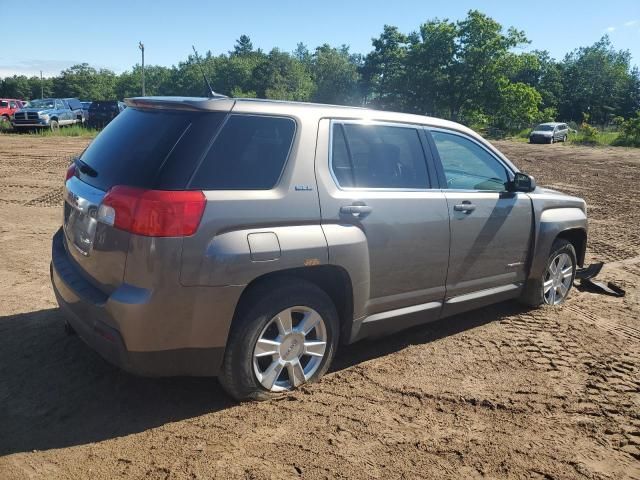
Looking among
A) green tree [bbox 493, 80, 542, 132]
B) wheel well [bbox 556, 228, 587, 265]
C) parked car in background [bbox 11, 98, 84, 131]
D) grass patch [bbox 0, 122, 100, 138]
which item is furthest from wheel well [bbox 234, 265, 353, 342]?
green tree [bbox 493, 80, 542, 132]

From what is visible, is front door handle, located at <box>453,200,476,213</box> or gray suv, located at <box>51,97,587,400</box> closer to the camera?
gray suv, located at <box>51,97,587,400</box>

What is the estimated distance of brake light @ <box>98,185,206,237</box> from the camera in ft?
8.79

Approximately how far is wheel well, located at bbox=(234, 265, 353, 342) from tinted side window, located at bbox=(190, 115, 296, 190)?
21.1 inches

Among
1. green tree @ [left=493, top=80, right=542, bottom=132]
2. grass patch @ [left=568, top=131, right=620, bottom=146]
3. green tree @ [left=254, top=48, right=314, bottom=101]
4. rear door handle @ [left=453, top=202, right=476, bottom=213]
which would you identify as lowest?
rear door handle @ [left=453, top=202, right=476, bottom=213]

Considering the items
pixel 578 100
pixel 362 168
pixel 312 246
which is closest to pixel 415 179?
pixel 362 168

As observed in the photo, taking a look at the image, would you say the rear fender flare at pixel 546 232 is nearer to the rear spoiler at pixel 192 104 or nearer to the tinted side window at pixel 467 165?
the tinted side window at pixel 467 165

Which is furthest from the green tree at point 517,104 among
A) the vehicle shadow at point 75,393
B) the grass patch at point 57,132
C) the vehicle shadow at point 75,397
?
the vehicle shadow at point 75,397

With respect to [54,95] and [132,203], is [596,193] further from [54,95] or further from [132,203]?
[54,95]

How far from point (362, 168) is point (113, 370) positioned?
216cm

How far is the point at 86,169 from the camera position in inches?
131

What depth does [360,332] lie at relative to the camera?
360 cm

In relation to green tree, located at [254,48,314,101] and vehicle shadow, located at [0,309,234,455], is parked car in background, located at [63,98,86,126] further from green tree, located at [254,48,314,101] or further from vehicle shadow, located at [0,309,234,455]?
green tree, located at [254,48,314,101]

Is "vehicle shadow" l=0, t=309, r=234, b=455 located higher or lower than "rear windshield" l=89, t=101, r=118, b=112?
lower

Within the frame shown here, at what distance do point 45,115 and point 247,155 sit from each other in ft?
92.4
